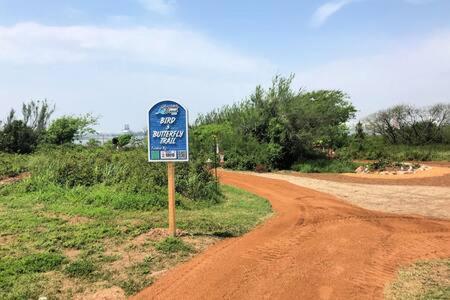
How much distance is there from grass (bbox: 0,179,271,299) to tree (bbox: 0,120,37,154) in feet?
56.7

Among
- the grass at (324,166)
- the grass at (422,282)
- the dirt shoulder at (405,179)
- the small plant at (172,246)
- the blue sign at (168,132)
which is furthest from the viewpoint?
the grass at (324,166)

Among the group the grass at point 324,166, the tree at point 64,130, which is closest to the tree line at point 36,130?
the tree at point 64,130

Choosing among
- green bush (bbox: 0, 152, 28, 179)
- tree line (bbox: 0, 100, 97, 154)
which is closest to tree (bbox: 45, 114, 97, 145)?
tree line (bbox: 0, 100, 97, 154)

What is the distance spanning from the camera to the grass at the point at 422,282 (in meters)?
5.21

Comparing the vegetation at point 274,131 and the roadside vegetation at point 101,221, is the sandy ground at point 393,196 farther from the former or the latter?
the vegetation at point 274,131

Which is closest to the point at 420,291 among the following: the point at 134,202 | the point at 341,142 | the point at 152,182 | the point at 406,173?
the point at 134,202

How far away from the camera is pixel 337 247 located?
7.22 metres

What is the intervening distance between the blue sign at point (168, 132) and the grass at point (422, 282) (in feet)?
12.4

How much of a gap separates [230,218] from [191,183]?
296 centimetres

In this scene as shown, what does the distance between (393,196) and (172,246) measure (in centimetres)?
916

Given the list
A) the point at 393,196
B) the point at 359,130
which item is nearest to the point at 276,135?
the point at 393,196

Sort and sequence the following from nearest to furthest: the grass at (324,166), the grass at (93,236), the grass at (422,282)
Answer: the grass at (422,282) < the grass at (93,236) < the grass at (324,166)

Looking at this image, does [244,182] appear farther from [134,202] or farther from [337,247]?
[337,247]

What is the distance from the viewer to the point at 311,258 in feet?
21.5
